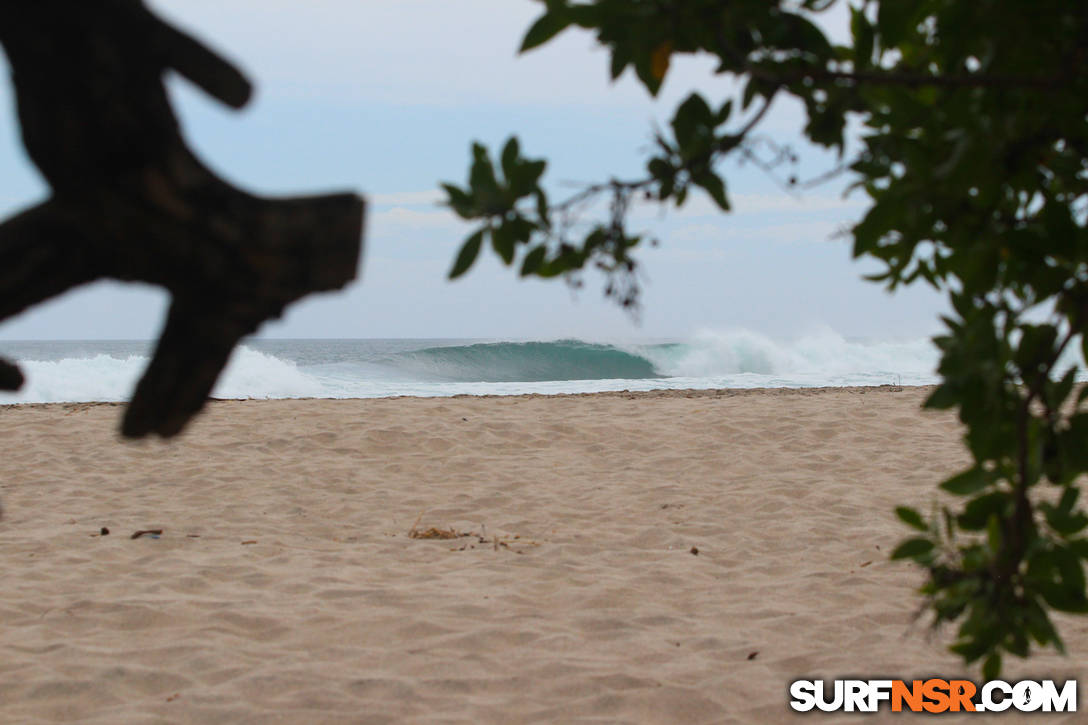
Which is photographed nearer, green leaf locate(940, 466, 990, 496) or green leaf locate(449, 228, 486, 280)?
green leaf locate(449, 228, 486, 280)

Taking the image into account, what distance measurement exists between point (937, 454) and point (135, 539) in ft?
20.2

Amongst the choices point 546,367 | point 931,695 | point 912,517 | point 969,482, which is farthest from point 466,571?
point 546,367

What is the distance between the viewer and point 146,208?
3.52 ft

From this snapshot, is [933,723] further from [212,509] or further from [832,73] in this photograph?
[212,509]

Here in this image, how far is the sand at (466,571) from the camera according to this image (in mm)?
3223

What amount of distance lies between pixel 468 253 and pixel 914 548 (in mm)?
891

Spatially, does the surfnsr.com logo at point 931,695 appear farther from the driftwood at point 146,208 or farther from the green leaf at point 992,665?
the driftwood at point 146,208

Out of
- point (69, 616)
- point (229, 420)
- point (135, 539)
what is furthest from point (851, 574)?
point (229, 420)

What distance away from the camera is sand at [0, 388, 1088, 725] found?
10.6 feet

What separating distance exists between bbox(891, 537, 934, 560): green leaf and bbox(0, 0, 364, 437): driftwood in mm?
1005

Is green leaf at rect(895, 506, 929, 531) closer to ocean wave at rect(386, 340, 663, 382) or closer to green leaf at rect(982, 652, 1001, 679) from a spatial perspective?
green leaf at rect(982, 652, 1001, 679)

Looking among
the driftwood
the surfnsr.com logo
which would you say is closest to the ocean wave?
the surfnsr.com logo

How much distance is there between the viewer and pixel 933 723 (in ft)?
9.64

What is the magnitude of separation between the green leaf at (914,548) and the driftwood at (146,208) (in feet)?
3.30
